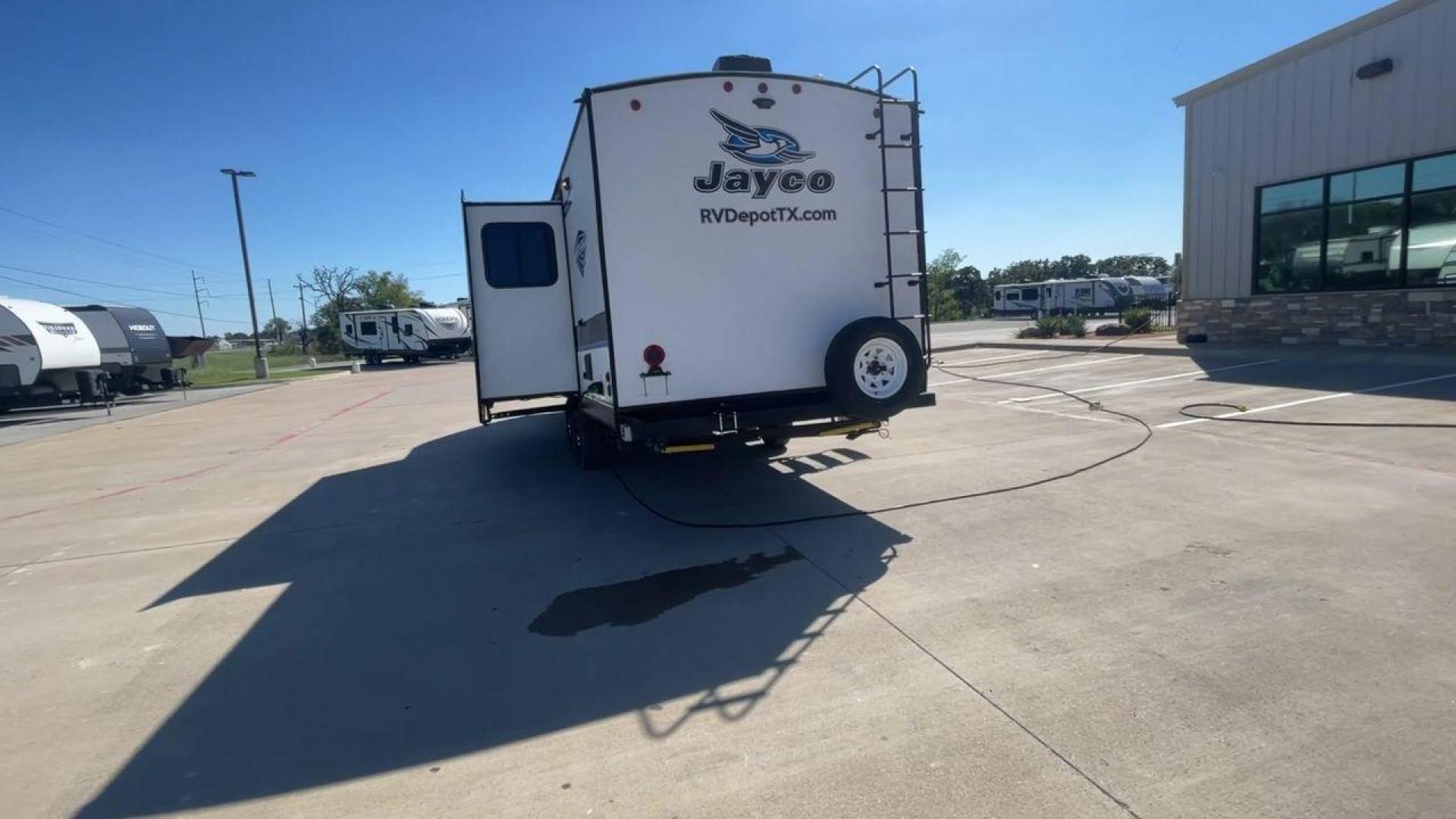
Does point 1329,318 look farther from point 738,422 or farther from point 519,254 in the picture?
point 519,254

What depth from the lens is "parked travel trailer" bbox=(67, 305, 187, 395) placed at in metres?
24.0

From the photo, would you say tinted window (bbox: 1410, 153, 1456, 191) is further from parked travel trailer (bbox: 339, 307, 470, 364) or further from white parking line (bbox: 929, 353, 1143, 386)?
parked travel trailer (bbox: 339, 307, 470, 364)

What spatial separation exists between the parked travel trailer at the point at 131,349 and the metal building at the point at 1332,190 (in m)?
30.3

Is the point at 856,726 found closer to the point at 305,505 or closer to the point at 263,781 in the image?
the point at 263,781

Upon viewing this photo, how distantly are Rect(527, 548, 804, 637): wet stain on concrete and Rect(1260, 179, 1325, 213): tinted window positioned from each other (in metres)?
15.2

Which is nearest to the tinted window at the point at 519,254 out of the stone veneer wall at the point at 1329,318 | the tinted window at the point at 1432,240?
the stone veneer wall at the point at 1329,318

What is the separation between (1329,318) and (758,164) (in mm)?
14172

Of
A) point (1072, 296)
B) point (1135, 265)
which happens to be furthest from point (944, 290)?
point (1135, 265)

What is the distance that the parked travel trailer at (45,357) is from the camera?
19.3 metres

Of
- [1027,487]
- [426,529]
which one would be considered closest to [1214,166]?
[1027,487]

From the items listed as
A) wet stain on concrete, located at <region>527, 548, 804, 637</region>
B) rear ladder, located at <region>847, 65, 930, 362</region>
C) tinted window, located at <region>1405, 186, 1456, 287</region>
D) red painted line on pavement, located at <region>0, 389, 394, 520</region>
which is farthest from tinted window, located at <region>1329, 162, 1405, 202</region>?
red painted line on pavement, located at <region>0, 389, 394, 520</region>

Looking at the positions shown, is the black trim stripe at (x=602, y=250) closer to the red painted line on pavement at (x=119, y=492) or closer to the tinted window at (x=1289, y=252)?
the red painted line on pavement at (x=119, y=492)

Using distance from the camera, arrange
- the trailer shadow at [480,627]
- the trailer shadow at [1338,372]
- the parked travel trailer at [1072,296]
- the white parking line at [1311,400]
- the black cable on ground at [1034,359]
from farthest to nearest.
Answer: the parked travel trailer at [1072,296] < the black cable on ground at [1034,359] < the trailer shadow at [1338,372] < the white parking line at [1311,400] < the trailer shadow at [480,627]

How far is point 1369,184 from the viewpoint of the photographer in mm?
13758
